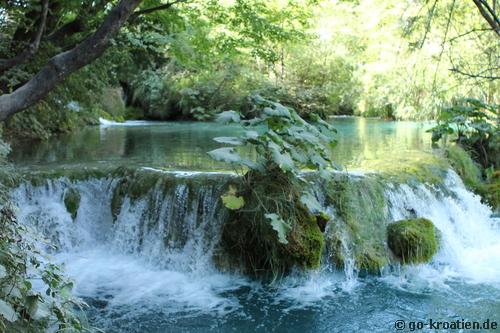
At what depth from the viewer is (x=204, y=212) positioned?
20.0 ft

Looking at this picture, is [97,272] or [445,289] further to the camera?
[97,272]

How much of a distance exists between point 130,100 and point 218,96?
6.56 meters

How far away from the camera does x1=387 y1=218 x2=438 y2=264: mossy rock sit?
5.82 metres

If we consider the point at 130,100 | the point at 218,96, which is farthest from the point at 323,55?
the point at 130,100

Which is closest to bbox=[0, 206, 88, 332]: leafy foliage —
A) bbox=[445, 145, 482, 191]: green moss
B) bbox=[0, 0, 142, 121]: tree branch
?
bbox=[0, 0, 142, 121]: tree branch

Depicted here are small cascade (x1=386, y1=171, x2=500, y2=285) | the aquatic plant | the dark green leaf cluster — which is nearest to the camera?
the dark green leaf cluster

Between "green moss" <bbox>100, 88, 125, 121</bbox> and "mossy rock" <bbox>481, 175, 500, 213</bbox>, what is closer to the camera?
"mossy rock" <bbox>481, 175, 500, 213</bbox>

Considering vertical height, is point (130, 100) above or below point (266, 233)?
above

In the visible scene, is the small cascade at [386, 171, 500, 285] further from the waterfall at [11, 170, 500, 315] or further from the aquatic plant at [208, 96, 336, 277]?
Result: the aquatic plant at [208, 96, 336, 277]

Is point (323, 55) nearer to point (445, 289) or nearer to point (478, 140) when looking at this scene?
point (478, 140)

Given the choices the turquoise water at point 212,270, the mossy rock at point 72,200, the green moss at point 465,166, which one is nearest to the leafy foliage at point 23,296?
the turquoise water at point 212,270

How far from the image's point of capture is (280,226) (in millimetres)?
4746

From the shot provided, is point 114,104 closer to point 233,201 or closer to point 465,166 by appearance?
point 465,166

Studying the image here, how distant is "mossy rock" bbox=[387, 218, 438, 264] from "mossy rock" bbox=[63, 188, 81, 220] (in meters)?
4.31
